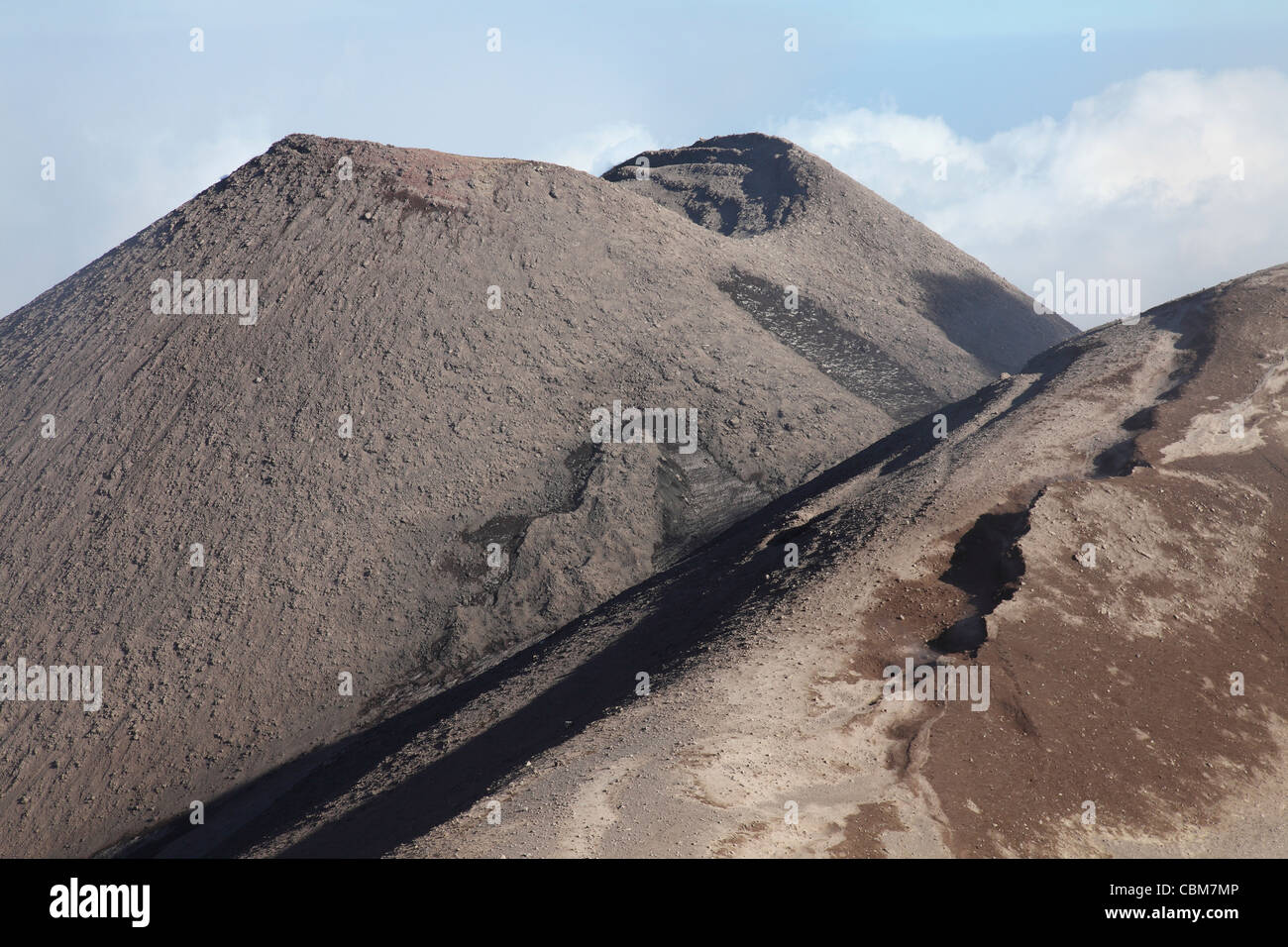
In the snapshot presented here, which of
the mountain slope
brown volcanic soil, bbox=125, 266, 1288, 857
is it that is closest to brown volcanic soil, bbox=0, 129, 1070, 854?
the mountain slope

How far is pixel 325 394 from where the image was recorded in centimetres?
2547

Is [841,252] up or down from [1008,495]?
up

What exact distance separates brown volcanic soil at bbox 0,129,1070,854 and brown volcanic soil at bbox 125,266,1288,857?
99.8 inches

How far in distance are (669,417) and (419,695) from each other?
32.8ft

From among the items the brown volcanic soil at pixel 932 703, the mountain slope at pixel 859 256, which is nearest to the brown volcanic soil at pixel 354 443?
the mountain slope at pixel 859 256

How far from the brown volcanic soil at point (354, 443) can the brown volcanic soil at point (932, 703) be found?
2.53 metres

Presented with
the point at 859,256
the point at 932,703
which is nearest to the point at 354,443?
the point at 932,703

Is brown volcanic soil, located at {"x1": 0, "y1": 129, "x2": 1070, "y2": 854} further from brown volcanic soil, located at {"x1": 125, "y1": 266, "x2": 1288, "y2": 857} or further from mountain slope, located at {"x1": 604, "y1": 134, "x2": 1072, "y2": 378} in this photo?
brown volcanic soil, located at {"x1": 125, "y1": 266, "x2": 1288, "y2": 857}

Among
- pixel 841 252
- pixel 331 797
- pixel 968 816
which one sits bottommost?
pixel 331 797

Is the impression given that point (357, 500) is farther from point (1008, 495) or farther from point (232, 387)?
point (1008, 495)

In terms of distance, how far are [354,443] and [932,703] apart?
53.8 feet

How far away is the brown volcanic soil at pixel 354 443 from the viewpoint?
69.2 feet

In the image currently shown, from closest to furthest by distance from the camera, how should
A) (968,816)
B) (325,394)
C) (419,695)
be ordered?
1. (968,816)
2. (419,695)
3. (325,394)

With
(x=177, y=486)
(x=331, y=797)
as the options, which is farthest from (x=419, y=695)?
(x=177, y=486)
